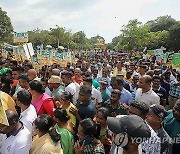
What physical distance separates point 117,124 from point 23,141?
46.7 inches

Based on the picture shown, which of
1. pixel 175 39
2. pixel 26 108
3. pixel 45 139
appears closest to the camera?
pixel 45 139

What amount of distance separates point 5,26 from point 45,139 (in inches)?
2022

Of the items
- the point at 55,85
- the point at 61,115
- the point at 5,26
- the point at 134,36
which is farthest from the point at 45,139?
the point at 5,26

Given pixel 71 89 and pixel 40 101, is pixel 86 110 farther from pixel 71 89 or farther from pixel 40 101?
pixel 71 89

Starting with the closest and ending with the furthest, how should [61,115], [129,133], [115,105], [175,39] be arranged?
[129,133]
[61,115]
[115,105]
[175,39]

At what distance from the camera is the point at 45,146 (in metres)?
2.90

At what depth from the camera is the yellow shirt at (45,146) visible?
2887 mm

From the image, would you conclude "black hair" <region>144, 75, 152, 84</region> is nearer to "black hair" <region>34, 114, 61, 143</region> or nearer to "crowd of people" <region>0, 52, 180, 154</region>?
"crowd of people" <region>0, 52, 180, 154</region>

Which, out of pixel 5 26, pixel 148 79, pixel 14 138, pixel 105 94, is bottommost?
pixel 105 94

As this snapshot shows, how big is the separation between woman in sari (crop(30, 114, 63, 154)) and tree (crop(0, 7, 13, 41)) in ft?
159

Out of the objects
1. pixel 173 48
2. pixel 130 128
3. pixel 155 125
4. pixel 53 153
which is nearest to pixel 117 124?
pixel 130 128

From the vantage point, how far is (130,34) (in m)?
35.5

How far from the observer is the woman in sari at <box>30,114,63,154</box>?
114 inches

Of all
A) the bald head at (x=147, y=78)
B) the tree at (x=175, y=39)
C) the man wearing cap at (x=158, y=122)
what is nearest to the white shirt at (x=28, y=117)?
the man wearing cap at (x=158, y=122)
